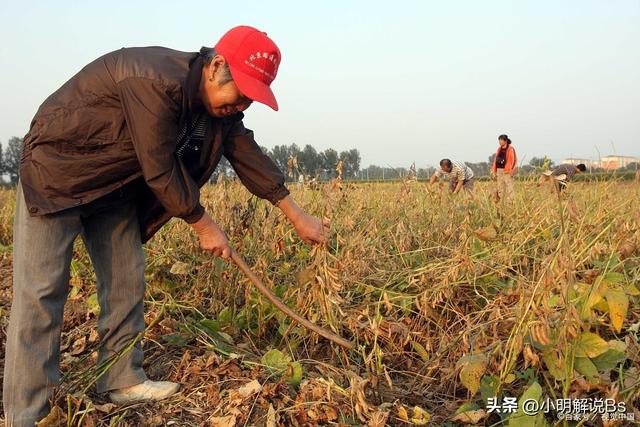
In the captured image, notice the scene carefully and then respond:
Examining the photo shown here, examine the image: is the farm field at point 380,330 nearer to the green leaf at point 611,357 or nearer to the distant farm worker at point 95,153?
the green leaf at point 611,357

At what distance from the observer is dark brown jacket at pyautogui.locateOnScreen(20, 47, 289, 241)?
5.75 feet

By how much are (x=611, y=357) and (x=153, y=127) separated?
1.69 meters

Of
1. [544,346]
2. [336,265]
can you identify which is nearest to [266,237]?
[336,265]

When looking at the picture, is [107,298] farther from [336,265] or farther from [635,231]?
[635,231]

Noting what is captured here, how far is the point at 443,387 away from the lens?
7.02ft

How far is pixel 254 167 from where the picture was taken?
2281 millimetres

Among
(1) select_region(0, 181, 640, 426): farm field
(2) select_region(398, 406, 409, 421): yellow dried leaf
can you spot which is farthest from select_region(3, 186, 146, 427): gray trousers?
(2) select_region(398, 406, 409, 421): yellow dried leaf

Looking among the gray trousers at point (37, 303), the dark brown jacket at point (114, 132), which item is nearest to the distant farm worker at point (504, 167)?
the dark brown jacket at point (114, 132)

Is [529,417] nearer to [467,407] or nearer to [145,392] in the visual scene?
[467,407]

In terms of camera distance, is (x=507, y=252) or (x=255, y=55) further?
(x=507, y=252)

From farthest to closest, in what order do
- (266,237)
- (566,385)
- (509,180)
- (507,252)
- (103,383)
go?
(509,180)
(266,237)
(507,252)
(103,383)
(566,385)

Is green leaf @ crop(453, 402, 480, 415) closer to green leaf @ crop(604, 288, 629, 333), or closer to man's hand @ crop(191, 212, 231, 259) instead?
green leaf @ crop(604, 288, 629, 333)

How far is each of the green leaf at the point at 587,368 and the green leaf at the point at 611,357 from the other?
43 millimetres

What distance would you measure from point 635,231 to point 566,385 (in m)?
1.34
